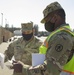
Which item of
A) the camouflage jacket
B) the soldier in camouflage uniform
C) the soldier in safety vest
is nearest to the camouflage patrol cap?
the soldier in camouflage uniform

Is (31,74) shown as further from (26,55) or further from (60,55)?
(26,55)

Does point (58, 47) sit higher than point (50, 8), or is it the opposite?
point (50, 8)

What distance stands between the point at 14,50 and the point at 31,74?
8.75 feet

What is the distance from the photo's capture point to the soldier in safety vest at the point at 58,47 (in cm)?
250

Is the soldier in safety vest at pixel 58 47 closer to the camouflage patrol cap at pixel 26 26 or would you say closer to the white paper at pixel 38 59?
the white paper at pixel 38 59

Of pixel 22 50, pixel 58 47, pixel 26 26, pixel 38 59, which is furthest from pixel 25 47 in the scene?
pixel 58 47

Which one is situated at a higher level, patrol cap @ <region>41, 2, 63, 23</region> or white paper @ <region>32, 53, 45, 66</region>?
patrol cap @ <region>41, 2, 63, 23</region>

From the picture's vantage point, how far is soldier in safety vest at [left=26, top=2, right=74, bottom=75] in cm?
250

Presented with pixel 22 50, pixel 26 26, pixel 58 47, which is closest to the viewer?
pixel 58 47

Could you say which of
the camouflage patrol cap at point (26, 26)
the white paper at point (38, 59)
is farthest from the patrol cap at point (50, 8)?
the camouflage patrol cap at point (26, 26)

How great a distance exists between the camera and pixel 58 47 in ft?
8.14

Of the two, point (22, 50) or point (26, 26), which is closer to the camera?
point (22, 50)

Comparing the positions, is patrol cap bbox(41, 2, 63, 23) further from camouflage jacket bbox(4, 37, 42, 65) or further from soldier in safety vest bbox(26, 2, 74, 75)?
camouflage jacket bbox(4, 37, 42, 65)

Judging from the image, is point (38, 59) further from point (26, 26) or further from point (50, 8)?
point (26, 26)
